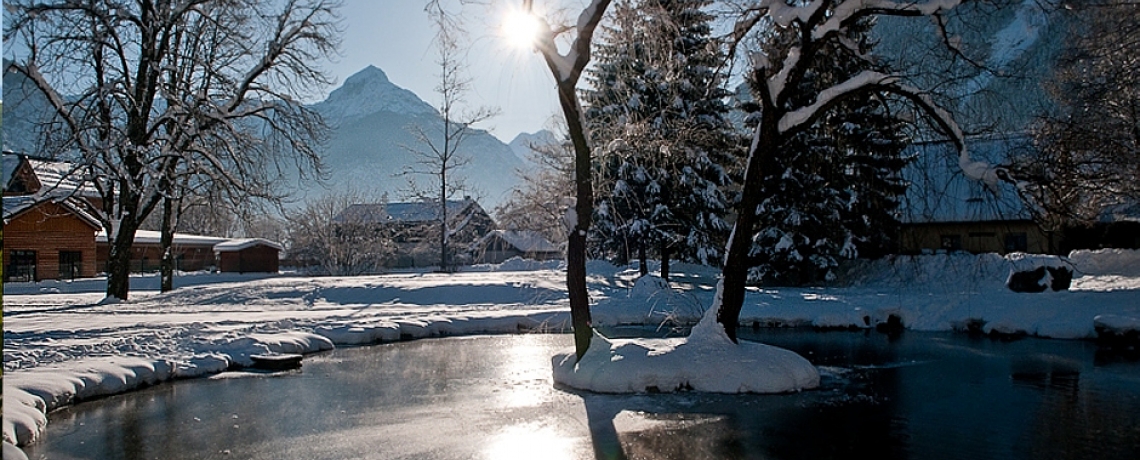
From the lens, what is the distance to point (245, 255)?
4844cm

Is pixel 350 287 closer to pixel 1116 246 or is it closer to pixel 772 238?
pixel 772 238

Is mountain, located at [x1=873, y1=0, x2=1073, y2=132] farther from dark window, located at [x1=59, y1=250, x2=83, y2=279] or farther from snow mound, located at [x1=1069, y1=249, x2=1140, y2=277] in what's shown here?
dark window, located at [x1=59, y1=250, x2=83, y2=279]

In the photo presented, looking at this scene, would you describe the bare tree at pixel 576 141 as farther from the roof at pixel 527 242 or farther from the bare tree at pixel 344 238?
the roof at pixel 527 242

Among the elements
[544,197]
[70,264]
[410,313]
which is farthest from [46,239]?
[544,197]

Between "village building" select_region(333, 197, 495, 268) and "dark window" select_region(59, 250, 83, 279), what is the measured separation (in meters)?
14.5

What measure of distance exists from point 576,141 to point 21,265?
35.8 metres

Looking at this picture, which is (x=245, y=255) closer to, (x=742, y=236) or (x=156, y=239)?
(x=156, y=239)

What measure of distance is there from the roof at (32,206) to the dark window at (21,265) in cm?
292

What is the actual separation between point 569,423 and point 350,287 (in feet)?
67.4

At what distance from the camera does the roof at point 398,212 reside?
167 ft

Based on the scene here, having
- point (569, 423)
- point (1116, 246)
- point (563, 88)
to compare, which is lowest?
point (569, 423)

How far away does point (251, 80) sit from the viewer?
2577cm

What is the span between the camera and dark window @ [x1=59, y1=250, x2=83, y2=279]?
38.1m

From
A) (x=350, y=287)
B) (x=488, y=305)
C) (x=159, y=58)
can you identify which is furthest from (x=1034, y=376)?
(x=159, y=58)
